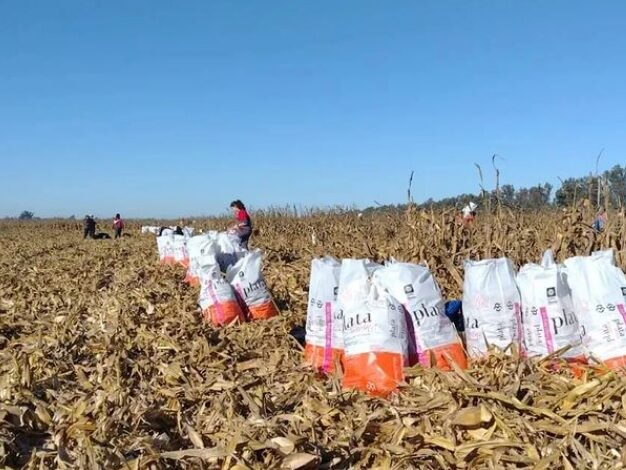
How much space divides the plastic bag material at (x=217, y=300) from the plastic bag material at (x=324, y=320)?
152 cm

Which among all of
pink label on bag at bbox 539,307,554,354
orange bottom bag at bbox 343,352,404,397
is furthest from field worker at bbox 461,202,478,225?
orange bottom bag at bbox 343,352,404,397

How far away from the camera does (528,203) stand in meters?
6.83

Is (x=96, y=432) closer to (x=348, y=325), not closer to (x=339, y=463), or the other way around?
(x=339, y=463)

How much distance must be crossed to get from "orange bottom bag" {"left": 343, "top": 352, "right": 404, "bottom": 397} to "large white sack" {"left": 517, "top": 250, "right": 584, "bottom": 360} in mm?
819

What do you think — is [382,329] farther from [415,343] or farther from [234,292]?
[234,292]

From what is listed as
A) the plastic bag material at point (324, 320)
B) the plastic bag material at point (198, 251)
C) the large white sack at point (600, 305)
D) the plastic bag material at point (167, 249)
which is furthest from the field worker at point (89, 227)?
the large white sack at point (600, 305)

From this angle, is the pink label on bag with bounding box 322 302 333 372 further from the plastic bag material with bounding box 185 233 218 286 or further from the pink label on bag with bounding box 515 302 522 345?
the plastic bag material with bounding box 185 233 218 286

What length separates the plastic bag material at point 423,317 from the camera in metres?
3.54

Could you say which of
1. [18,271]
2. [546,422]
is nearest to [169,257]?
[18,271]

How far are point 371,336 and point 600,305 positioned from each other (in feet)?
4.35

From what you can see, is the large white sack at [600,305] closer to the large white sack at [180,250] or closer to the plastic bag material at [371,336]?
the plastic bag material at [371,336]

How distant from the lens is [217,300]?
552 centimetres

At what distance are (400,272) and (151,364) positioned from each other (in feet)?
6.19

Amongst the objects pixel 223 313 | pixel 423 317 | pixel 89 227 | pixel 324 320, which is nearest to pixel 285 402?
pixel 324 320
